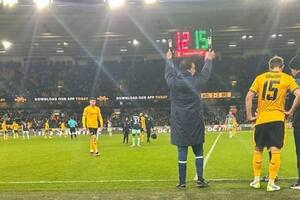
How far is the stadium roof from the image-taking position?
34.0m

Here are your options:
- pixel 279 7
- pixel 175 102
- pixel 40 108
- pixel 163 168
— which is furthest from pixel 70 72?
pixel 175 102

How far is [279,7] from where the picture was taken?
113ft

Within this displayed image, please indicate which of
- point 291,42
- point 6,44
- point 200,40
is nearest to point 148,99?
point 6,44

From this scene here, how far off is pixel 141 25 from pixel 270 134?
112 ft

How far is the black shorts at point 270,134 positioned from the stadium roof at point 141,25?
23761 mm

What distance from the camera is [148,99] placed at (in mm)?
52781

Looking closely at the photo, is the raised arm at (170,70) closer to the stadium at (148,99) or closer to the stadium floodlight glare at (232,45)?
the stadium at (148,99)

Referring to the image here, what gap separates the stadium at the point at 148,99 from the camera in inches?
302

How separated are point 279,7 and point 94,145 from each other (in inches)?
853

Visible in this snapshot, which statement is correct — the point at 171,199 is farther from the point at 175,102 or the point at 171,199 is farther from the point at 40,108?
the point at 40,108

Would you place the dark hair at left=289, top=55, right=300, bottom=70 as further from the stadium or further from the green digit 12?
the green digit 12

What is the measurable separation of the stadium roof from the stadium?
14 cm

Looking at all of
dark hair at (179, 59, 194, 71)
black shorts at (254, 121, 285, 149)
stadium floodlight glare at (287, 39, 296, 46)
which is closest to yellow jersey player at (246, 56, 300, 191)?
black shorts at (254, 121, 285, 149)

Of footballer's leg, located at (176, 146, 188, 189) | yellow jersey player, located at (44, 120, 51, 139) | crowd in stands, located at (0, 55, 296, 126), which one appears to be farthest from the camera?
crowd in stands, located at (0, 55, 296, 126)
